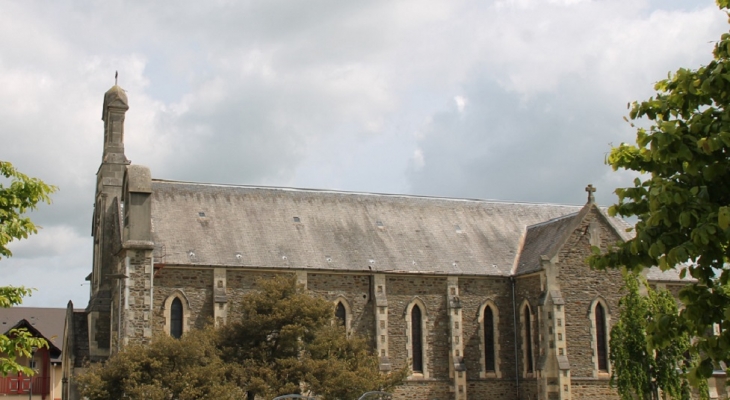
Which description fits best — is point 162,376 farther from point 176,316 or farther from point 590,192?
point 590,192

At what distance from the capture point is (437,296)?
122ft

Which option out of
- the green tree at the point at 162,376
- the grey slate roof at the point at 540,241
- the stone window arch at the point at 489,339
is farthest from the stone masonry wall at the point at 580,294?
the green tree at the point at 162,376

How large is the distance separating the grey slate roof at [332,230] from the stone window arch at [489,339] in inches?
63.7

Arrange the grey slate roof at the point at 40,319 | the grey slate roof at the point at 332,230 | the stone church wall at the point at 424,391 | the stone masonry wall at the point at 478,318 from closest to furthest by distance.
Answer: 1. the grey slate roof at the point at 332,230
2. the stone church wall at the point at 424,391
3. the stone masonry wall at the point at 478,318
4. the grey slate roof at the point at 40,319

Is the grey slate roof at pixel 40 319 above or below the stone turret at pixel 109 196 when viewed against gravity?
below

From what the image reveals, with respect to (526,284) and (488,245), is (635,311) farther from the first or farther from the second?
(488,245)

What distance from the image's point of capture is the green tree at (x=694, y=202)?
9.71 m

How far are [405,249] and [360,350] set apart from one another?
8980mm

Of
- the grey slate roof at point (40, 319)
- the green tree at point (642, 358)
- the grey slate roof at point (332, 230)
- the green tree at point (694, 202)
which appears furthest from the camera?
the grey slate roof at point (40, 319)

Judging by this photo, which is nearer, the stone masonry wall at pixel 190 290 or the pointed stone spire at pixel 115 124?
the stone masonry wall at pixel 190 290

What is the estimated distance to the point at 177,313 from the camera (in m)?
33.4

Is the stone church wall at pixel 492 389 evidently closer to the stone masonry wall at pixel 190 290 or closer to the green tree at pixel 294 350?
the green tree at pixel 294 350

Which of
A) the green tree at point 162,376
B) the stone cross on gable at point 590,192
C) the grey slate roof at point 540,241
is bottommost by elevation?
the green tree at point 162,376

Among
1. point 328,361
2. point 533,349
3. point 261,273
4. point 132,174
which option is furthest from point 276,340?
point 533,349
